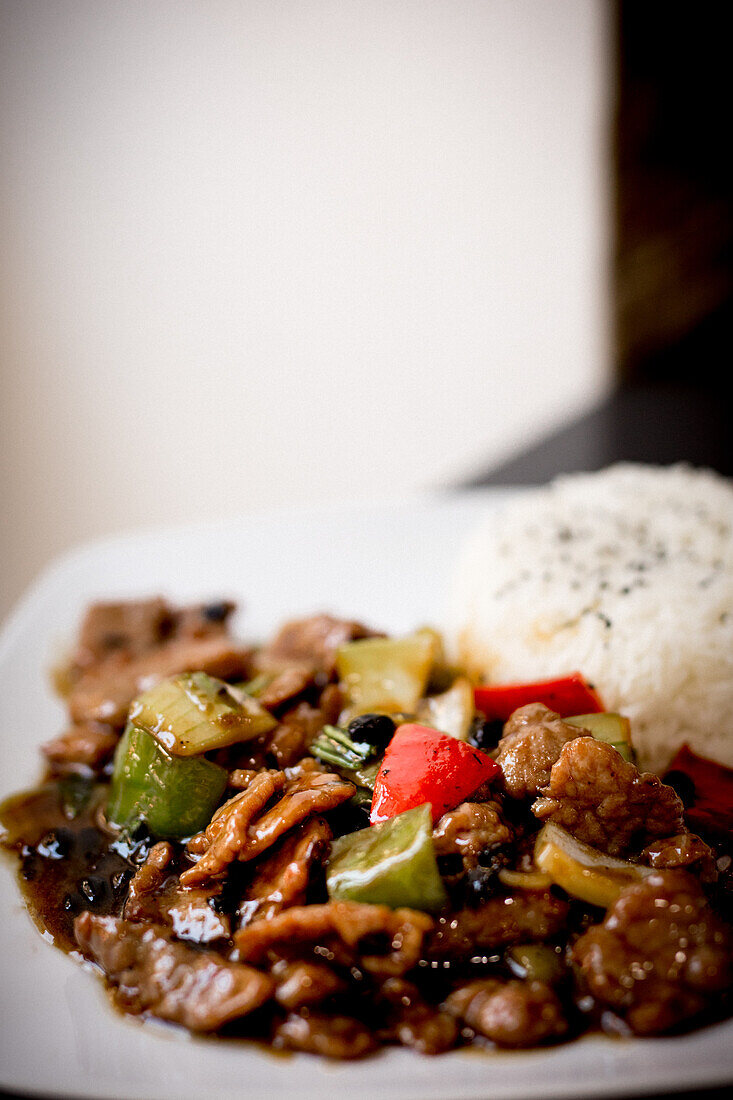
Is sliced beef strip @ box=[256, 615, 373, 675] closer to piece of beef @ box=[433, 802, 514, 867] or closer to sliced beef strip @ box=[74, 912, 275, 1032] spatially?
piece of beef @ box=[433, 802, 514, 867]

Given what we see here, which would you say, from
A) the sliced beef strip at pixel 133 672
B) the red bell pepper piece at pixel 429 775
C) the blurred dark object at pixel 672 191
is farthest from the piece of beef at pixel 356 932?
the blurred dark object at pixel 672 191

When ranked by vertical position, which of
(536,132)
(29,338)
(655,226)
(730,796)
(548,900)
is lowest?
(730,796)

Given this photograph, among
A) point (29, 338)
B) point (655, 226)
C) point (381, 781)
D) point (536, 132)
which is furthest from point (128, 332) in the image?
point (381, 781)

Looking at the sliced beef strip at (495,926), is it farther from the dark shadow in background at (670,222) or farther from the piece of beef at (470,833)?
the dark shadow in background at (670,222)

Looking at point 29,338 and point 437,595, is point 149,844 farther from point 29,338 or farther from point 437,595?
point 29,338

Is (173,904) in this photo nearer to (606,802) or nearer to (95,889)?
(95,889)

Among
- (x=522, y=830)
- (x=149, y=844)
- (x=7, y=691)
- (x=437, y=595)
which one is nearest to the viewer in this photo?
(x=522, y=830)

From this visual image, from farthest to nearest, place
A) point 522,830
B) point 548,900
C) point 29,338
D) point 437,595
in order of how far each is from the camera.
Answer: point 29,338, point 437,595, point 522,830, point 548,900

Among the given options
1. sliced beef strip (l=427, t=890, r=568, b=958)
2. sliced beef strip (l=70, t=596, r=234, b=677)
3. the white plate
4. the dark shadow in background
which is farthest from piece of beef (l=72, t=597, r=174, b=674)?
the dark shadow in background
